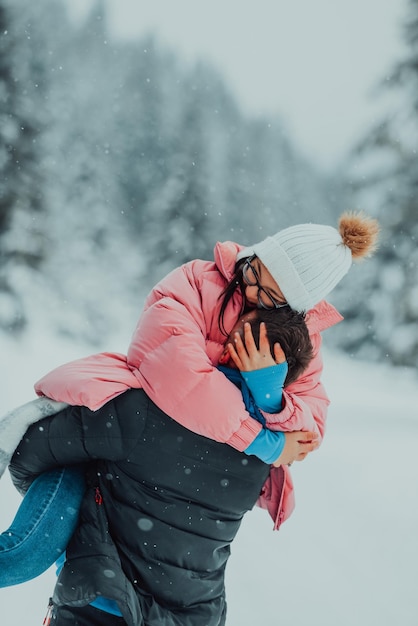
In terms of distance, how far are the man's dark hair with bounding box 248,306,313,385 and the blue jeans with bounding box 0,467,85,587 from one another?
887 mm

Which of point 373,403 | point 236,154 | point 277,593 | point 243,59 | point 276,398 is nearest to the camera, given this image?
point 276,398

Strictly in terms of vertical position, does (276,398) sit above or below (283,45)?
A: below

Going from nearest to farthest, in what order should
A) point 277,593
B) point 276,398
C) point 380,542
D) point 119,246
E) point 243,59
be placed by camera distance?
point 276,398 → point 277,593 → point 380,542 → point 119,246 → point 243,59

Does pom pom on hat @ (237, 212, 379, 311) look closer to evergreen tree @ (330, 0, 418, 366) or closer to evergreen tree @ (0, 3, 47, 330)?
evergreen tree @ (0, 3, 47, 330)

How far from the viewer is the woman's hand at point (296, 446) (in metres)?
2.20

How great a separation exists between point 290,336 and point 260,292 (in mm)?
333

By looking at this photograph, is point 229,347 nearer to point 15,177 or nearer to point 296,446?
point 296,446

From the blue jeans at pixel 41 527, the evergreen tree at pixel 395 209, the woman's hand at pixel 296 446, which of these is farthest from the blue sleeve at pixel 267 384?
the evergreen tree at pixel 395 209

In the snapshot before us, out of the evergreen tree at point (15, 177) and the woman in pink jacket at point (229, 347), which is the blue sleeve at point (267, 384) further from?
the evergreen tree at point (15, 177)

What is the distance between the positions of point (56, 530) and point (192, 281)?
3.47ft

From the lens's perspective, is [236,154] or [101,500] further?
[236,154]

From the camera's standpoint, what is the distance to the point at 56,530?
214 centimetres

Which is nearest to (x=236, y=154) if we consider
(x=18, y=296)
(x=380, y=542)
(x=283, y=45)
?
(x=18, y=296)

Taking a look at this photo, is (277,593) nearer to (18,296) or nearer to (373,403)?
(373,403)
